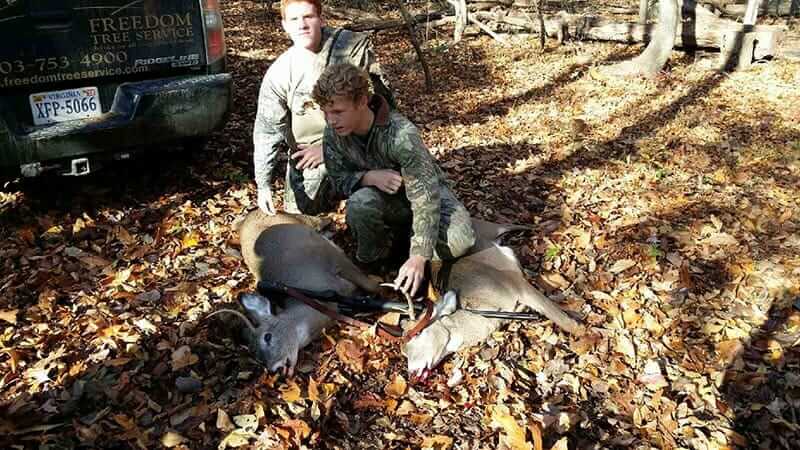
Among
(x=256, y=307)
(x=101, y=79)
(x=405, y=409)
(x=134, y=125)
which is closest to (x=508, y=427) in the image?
(x=405, y=409)

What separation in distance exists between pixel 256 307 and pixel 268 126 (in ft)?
4.72

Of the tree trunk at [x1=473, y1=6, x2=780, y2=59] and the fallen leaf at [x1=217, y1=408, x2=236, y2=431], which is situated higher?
the tree trunk at [x1=473, y1=6, x2=780, y2=59]

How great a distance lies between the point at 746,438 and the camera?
3064 mm

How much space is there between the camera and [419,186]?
3592 mm

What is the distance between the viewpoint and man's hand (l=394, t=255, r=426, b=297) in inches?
134

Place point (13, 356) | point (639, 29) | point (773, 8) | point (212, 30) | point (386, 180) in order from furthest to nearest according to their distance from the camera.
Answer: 1. point (773, 8)
2. point (639, 29)
3. point (212, 30)
4. point (386, 180)
5. point (13, 356)

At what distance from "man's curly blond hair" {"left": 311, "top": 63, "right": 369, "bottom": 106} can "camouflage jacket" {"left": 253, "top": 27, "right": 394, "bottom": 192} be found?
3.60ft

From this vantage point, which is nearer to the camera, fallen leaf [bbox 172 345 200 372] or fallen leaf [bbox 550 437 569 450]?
fallen leaf [bbox 550 437 569 450]

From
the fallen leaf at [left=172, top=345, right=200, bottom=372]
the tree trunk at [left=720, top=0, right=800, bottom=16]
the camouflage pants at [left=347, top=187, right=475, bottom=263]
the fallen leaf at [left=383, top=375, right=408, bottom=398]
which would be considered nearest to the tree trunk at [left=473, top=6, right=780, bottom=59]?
the tree trunk at [left=720, top=0, right=800, bottom=16]

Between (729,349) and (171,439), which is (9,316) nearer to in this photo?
(171,439)

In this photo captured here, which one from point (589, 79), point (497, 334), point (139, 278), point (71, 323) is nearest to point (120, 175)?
point (139, 278)

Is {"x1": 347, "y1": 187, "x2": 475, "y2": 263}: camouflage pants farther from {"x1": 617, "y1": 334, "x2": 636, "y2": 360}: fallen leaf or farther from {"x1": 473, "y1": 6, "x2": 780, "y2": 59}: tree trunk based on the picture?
{"x1": 473, "y1": 6, "x2": 780, "y2": 59}: tree trunk

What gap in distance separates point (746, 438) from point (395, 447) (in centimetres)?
173

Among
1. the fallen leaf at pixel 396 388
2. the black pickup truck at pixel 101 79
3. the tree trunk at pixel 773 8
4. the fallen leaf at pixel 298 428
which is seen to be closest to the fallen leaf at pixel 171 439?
the fallen leaf at pixel 298 428
